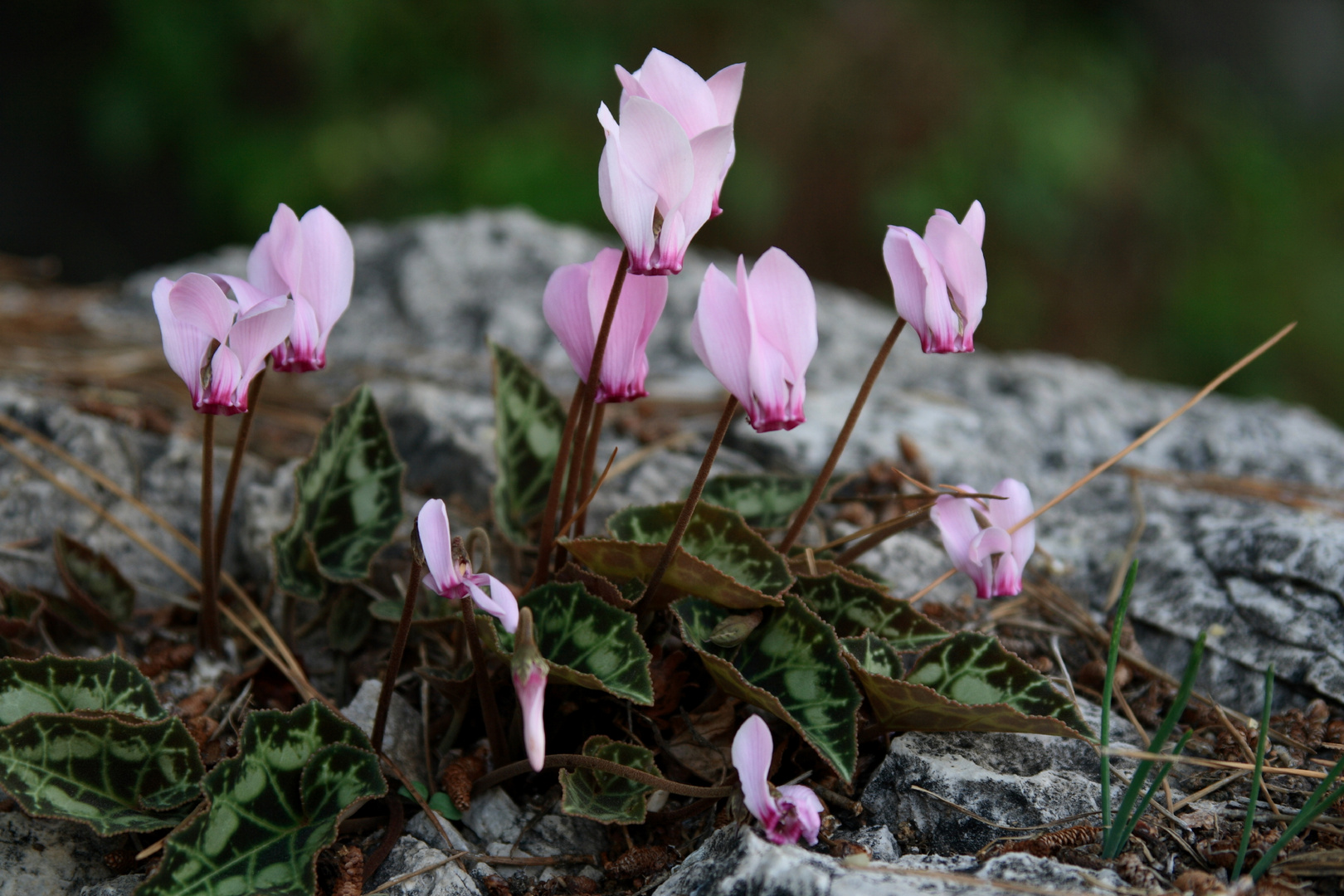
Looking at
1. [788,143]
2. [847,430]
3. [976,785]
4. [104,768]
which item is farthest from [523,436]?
[788,143]

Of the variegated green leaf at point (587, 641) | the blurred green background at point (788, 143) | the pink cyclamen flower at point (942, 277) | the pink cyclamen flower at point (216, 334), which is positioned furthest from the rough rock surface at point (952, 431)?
the blurred green background at point (788, 143)

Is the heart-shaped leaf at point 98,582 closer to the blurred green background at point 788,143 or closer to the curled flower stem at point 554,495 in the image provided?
the curled flower stem at point 554,495

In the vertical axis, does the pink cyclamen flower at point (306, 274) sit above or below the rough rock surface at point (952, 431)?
above

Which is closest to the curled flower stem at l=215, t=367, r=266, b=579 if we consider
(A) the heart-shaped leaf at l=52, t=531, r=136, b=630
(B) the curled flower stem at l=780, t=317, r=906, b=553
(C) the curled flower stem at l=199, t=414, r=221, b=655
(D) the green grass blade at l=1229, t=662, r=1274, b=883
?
(C) the curled flower stem at l=199, t=414, r=221, b=655

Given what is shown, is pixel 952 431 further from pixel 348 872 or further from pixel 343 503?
pixel 348 872

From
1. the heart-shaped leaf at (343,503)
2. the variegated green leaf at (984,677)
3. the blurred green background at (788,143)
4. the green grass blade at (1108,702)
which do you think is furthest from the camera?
the blurred green background at (788,143)

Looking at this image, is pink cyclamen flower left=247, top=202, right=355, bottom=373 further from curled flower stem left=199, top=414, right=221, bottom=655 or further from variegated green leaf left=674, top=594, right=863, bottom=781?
variegated green leaf left=674, top=594, right=863, bottom=781
